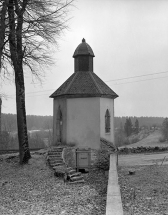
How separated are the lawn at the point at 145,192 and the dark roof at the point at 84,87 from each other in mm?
6381

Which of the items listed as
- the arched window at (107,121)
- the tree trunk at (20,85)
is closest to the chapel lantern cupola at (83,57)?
the arched window at (107,121)

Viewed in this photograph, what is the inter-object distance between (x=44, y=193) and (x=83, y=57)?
12.6 m

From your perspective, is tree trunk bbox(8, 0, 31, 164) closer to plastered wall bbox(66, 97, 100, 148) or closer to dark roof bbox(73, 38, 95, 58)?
plastered wall bbox(66, 97, 100, 148)

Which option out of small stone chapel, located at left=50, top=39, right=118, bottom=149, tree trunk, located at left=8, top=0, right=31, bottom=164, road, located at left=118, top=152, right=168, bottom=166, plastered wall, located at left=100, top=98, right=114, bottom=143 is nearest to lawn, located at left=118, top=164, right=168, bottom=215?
road, located at left=118, top=152, right=168, bottom=166

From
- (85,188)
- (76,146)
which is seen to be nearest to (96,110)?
(76,146)

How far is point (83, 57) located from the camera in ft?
66.1

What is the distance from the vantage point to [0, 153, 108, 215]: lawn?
751 cm

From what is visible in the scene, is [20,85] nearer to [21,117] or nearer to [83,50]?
[21,117]

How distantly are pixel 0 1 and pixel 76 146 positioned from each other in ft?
32.0

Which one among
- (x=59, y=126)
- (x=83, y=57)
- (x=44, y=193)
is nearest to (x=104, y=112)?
(x=59, y=126)

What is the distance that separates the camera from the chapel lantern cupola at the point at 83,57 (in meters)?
20.0

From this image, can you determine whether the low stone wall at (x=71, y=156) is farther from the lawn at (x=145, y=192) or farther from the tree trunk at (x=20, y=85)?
the lawn at (x=145, y=192)

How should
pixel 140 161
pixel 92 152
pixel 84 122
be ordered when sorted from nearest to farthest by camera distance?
pixel 92 152 < pixel 84 122 < pixel 140 161

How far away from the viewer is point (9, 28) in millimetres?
13719
